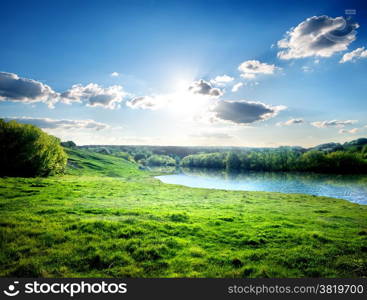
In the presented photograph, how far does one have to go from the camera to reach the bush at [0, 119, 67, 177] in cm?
4081

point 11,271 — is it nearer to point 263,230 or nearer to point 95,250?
point 95,250

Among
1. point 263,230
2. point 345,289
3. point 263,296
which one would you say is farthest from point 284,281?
point 263,230

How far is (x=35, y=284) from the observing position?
714 cm

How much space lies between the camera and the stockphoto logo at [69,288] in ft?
23.1

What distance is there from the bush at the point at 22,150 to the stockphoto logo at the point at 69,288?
44.2 metres

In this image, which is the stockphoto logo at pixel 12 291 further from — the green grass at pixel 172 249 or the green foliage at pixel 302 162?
the green foliage at pixel 302 162

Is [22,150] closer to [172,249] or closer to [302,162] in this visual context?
[172,249]

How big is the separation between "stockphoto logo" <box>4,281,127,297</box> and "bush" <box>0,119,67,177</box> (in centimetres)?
4423

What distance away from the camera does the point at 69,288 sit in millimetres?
7105

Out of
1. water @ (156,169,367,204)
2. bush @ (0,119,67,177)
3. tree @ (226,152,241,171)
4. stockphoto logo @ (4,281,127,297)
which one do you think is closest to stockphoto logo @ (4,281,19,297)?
stockphoto logo @ (4,281,127,297)

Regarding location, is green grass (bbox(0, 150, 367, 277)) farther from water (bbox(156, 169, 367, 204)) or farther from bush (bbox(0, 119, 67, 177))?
bush (bbox(0, 119, 67, 177))

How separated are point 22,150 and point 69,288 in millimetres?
46640

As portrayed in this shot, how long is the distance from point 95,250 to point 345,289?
1028 centimetres

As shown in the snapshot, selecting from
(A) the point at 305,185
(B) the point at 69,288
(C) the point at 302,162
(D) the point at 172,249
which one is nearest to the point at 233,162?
(C) the point at 302,162
